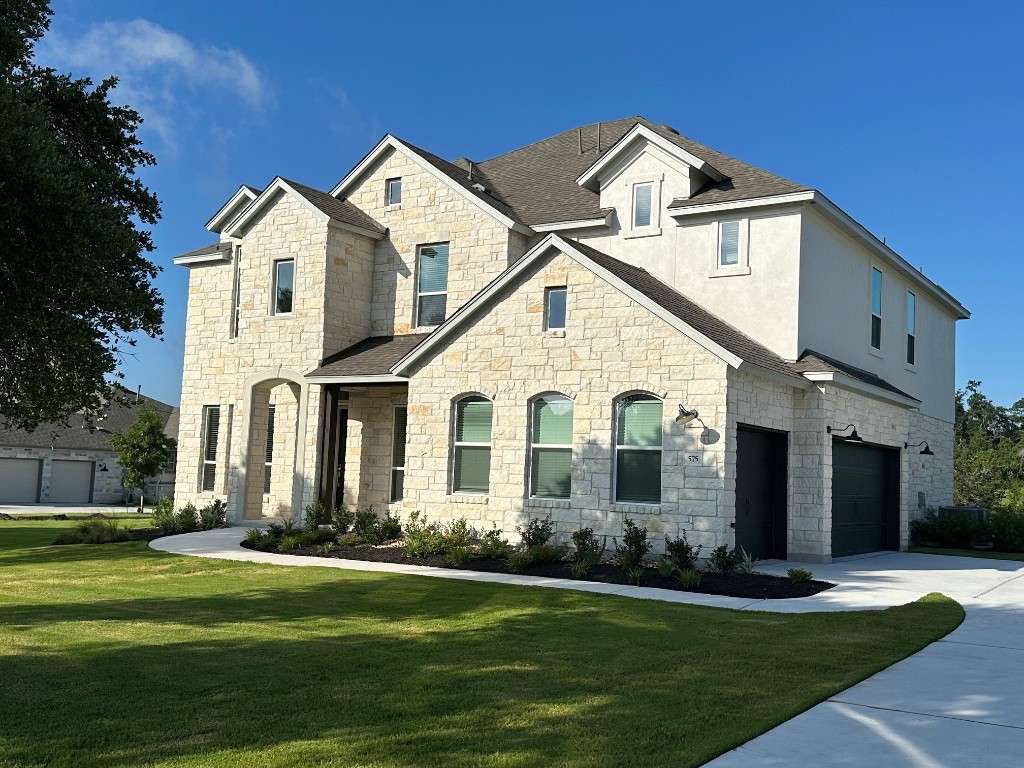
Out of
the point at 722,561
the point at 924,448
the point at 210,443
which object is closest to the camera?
the point at 722,561

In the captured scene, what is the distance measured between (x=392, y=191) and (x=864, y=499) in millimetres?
12834

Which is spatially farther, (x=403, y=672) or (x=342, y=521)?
(x=342, y=521)

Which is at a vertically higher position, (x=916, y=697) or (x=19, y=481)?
(x=19, y=481)

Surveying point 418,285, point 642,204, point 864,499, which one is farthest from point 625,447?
point 418,285

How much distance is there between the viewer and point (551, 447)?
17.1m

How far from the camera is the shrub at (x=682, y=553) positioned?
14.9m

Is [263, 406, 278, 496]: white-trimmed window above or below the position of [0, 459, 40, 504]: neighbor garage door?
above

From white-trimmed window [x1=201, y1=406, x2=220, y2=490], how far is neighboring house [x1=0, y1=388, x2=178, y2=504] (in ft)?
67.5

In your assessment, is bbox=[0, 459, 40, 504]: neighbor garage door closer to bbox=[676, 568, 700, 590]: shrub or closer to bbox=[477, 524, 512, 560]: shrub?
bbox=[477, 524, 512, 560]: shrub

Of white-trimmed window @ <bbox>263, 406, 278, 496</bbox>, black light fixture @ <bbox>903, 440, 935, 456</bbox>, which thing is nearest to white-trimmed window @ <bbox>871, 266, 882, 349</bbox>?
black light fixture @ <bbox>903, 440, 935, 456</bbox>

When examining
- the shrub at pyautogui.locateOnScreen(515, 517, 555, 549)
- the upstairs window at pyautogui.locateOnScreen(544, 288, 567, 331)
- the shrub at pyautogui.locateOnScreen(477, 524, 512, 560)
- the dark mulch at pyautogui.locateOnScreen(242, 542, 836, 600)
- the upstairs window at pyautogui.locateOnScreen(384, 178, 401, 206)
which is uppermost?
the upstairs window at pyautogui.locateOnScreen(384, 178, 401, 206)

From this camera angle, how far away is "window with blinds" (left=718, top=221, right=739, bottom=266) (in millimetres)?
19000

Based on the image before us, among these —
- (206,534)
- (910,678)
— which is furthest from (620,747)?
(206,534)

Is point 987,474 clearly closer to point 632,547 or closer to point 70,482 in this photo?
point 632,547
